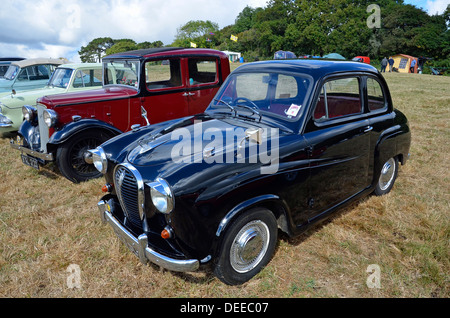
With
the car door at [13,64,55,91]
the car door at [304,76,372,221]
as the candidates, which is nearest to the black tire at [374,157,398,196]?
the car door at [304,76,372,221]

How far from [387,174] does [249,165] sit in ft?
8.72

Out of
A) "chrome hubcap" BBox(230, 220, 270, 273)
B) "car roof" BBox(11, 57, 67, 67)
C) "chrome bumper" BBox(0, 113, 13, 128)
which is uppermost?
"car roof" BBox(11, 57, 67, 67)

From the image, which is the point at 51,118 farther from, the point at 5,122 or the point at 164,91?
the point at 5,122

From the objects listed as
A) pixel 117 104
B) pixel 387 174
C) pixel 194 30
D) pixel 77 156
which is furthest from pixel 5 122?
pixel 194 30

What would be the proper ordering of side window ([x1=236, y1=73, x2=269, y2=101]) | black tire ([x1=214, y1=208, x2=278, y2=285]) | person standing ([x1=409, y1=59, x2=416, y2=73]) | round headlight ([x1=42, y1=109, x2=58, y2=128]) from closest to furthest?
black tire ([x1=214, y1=208, x2=278, y2=285]) → side window ([x1=236, y1=73, x2=269, y2=101]) → round headlight ([x1=42, y1=109, x2=58, y2=128]) → person standing ([x1=409, y1=59, x2=416, y2=73])

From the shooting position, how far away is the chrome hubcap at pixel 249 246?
2398 mm

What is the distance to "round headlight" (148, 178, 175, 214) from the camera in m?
2.10

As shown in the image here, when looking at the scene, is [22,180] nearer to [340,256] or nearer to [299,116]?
[299,116]

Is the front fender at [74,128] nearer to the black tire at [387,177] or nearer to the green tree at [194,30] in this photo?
the black tire at [387,177]

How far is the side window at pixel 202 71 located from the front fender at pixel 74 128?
180cm

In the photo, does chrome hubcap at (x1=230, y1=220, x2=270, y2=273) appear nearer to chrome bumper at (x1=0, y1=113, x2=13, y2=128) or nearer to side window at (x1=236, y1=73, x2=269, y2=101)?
side window at (x1=236, y1=73, x2=269, y2=101)

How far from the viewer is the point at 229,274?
2.42 meters

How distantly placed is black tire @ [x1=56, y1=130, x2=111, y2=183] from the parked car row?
3 centimetres
